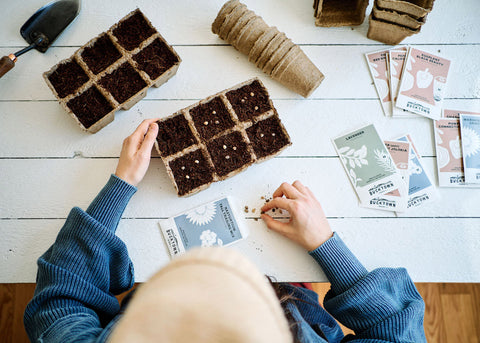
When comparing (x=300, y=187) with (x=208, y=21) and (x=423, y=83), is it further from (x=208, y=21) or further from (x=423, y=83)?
(x=208, y=21)

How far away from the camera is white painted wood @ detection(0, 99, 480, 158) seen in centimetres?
128

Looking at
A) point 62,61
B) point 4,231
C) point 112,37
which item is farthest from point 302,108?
point 4,231

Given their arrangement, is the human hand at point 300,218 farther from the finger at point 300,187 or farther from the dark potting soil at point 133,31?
the dark potting soil at point 133,31

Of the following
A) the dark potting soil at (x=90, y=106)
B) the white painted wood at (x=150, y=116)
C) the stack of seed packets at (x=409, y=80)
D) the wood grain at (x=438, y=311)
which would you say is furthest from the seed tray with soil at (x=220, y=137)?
the wood grain at (x=438, y=311)

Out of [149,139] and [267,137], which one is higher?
[149,139]

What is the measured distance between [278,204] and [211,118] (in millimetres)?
388

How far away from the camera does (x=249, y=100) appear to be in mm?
1236

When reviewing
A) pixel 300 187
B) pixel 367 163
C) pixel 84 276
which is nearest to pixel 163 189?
pixel 84 276

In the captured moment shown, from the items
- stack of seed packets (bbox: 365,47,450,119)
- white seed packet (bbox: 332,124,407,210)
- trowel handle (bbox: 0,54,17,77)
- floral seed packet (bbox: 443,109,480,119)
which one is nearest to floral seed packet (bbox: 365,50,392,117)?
stack of seed packets (bbox: 365,47,450,119)

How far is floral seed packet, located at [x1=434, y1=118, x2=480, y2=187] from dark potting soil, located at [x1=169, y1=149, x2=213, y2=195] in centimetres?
87

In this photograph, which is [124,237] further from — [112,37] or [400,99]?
[400,99]

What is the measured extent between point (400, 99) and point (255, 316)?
1.13m

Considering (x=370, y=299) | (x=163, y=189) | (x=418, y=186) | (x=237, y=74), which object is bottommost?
(x=370, y=299)

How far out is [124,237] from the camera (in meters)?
1.23
